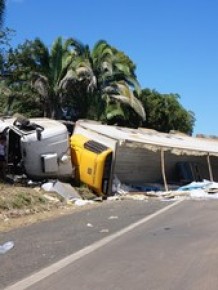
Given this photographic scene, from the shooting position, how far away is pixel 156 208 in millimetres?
18703

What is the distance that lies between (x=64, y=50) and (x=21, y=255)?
29.5 meters

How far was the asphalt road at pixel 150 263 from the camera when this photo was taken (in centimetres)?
753

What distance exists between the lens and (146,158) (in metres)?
30.0

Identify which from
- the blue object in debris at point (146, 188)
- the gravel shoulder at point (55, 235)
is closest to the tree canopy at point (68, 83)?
the blue object in debris at point (146, 188)

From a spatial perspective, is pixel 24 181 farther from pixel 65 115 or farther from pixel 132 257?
pixel 65 115

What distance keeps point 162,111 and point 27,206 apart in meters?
39.9

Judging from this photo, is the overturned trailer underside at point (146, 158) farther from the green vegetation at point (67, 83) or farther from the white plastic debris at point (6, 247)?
the white plastic debris at point (6, 247)

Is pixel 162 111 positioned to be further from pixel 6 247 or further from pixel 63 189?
pixel 6 247

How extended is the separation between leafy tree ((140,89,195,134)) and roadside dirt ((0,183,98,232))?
116ft

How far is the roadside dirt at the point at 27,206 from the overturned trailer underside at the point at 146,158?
4580 millimetres

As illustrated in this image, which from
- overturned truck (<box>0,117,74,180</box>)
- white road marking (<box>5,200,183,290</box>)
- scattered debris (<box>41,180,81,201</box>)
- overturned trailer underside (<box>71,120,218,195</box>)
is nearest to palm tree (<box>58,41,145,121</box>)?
overturned trailer underside (<box>71,120,218,195</box>)

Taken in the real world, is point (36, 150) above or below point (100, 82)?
below

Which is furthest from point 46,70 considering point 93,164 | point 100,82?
point 93,164

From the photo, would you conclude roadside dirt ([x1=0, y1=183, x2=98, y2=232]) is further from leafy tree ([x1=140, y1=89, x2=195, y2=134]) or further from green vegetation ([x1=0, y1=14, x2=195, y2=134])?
leafy tree ([x1=140, y1=89, x2=195, y2=134])
